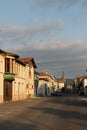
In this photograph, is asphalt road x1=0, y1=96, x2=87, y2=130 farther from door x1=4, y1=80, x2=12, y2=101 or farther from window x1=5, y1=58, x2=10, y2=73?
door x1=4, y1=80, x2=12, y2=101

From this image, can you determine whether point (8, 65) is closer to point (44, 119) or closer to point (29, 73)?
point (29, 73)

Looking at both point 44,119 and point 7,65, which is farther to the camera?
point 7,65

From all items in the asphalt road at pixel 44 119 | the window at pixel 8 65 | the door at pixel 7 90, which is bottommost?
the asphalt road at pixel 44 119

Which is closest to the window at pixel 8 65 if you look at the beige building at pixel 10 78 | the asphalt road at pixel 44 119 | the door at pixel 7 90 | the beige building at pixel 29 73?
the beige building at pixel 10 78

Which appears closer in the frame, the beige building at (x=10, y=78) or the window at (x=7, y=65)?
the beige building at (x=10, y=78)

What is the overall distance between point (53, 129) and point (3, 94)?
44761 millimetres

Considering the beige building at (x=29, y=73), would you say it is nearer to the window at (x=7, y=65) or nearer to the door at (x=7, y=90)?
the door at (x=7, y=90)

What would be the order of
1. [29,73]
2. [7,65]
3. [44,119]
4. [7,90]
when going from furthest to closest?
[29,73] → [7,90] → [7,65] → [44,119]

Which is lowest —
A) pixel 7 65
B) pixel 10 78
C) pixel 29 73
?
pixel 10 78

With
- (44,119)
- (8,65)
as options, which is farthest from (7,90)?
(44,119)

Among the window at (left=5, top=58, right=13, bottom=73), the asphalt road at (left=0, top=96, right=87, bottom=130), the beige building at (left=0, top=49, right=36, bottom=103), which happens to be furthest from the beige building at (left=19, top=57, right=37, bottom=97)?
the asphalt road at (left=0, top=96, right=87, bottom=130)

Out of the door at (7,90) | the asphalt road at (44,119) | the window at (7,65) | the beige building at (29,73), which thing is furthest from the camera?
the beige building at (29,73)

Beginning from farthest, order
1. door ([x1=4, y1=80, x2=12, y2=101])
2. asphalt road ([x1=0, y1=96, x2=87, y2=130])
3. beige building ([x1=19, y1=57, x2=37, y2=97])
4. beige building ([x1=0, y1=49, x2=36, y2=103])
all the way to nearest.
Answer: beige building ([x1=19, y1=57, x2=37, y2=97]) < door ([x1=4, y1=80, x2=12, y2=101]) < beige building ([x1=0, y1=49, x2=36, y2=103]) < asphalt road ([x1=0, y1=96, x2=87, y2=130])

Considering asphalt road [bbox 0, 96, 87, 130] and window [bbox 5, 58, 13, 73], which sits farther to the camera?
window [bbox 5, 58, 13, 73]
